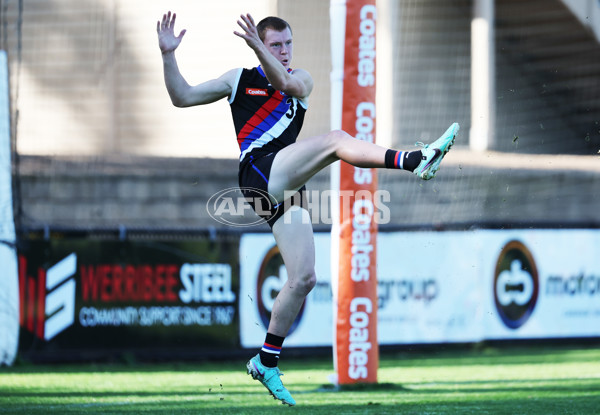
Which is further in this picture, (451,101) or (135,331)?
(451,101)

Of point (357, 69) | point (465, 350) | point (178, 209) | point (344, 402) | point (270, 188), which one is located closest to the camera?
point (270, 188)

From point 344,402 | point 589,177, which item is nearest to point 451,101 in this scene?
point 589,177

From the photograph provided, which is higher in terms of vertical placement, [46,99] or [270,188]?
[46,99]

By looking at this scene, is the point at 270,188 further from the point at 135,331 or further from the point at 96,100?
the point at 96,100

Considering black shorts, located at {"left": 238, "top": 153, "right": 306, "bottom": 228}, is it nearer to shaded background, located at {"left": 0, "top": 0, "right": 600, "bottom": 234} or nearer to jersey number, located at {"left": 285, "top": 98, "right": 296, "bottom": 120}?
jersey number, located at {"left": 285, "top": 98, "right": 296, "bottom": 120}

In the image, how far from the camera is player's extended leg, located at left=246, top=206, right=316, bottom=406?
5.12m

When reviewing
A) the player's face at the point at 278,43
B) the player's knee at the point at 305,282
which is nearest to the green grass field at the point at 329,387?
the player's knee at the point at 305,282

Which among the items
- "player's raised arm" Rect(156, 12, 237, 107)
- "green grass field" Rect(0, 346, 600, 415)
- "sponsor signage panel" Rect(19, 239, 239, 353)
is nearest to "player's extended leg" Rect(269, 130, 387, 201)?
"player's raised arm" Rect(156, 12, 237, 107)

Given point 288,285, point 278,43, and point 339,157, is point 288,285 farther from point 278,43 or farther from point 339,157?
point 278,43

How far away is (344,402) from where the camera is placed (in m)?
6.18

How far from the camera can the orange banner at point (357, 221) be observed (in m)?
7.12

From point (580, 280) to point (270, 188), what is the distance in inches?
243

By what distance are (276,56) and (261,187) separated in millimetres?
785

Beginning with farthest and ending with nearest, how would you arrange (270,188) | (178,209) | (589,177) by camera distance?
(589,177)
(178,209)
(270,188)
